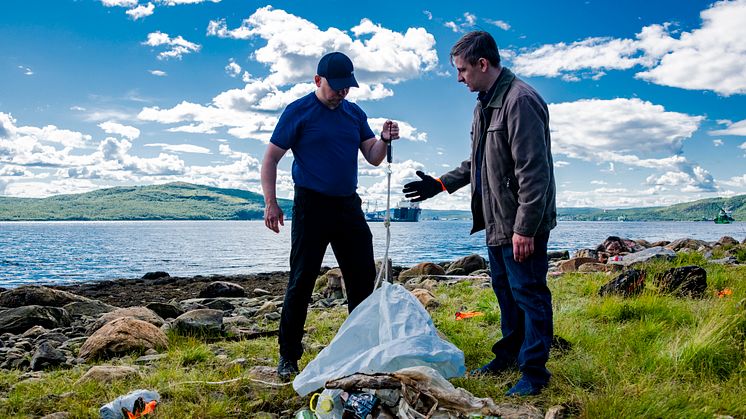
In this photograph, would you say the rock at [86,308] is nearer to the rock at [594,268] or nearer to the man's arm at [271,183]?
the man's arm at [271,183]

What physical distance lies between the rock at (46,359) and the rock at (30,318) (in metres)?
3.57

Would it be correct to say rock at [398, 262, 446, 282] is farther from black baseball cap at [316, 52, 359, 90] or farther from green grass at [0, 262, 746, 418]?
black baseball cap at [316, 52, 359, 90]

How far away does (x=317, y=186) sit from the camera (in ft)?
14.3

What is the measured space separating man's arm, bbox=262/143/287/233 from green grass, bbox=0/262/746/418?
4.13 ft

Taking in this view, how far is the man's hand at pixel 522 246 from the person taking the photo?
12.2 feet

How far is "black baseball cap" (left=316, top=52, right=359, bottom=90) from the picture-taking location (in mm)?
4277

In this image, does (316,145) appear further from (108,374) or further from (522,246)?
(108,374)

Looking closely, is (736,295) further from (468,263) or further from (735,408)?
(468,263)

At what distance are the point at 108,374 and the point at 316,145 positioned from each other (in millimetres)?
2571

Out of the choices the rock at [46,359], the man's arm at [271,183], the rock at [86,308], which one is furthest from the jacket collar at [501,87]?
the rock at [86,308]

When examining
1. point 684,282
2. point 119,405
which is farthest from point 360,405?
point 684,282

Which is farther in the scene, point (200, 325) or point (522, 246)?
point (200, 325)

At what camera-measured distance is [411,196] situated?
15.4 feet

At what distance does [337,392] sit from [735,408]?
2.46m
